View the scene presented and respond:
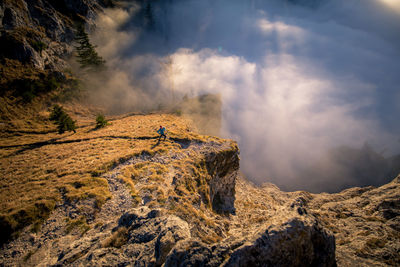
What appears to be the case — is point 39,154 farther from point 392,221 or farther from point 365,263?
point 392,221

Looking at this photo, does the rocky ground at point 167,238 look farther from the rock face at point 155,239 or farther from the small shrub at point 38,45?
the small shrub at point 38,45

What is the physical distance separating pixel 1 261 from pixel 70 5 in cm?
9056

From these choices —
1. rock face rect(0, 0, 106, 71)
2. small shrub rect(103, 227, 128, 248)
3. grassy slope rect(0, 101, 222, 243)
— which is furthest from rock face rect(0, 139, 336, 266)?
rock face rect(0, 0, 106, 71)

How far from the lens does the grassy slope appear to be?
10.7 metres

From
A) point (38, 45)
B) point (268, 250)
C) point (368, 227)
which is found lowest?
point (268, 250)

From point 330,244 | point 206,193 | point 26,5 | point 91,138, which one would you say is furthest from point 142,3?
point 330,244

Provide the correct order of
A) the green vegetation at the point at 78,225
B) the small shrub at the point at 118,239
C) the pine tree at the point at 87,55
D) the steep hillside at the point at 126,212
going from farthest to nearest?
the pine tree at the point at 87,55 < the green vegetation at the point at 78,225 < the small shrub at the point at 118,239 < the steep hillside at the point at 126,212

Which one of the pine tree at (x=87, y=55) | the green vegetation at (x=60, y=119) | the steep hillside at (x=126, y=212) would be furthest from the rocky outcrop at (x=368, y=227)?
the pine tree at (x=87, y=55)

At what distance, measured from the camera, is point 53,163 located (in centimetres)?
1677

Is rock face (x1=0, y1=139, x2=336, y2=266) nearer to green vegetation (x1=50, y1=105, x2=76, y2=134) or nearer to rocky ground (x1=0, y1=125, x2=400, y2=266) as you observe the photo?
rocky ground (x1=0, y1=125, x2=400, y2=266)

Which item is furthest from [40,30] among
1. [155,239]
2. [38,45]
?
[155,239]

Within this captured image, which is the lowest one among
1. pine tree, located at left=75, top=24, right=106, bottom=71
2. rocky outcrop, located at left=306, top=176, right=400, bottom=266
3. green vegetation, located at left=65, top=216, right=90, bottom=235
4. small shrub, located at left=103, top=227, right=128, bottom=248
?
green vegetation, located at left=65, top=216, right=90, bottom=235

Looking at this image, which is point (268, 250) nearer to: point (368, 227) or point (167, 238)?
point (167, 238)

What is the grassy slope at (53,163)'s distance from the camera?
1070 cm
